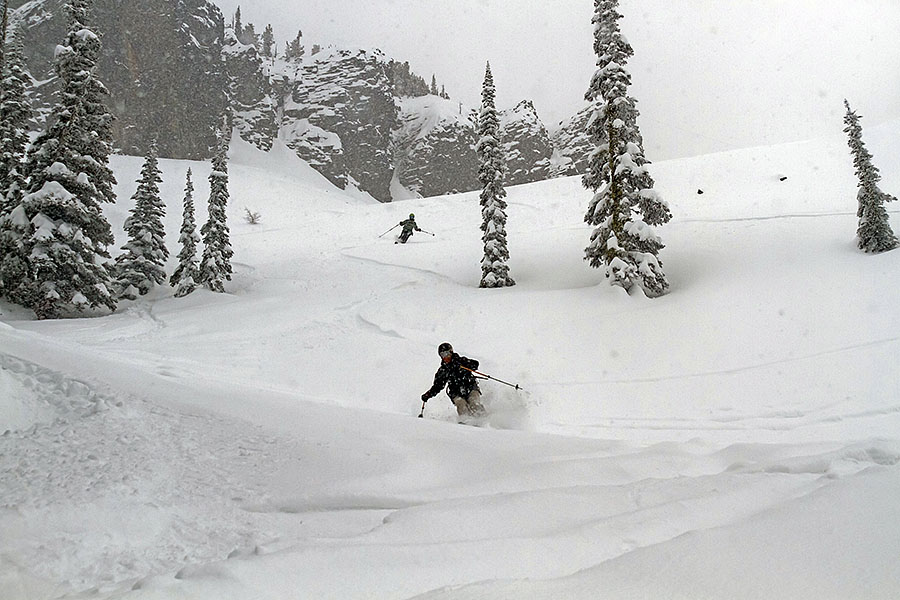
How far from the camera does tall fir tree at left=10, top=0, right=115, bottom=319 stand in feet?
60.1

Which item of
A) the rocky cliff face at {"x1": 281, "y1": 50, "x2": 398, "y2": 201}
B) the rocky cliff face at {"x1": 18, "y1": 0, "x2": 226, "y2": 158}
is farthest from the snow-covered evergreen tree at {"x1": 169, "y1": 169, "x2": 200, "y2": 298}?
the rocky cliff face at {"x1": 281, "y1": 50, "x2": 398, "y2": 201}

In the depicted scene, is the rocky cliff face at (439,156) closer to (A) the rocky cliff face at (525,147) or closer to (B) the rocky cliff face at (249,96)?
(A) the rocky cliff face at (525,147)

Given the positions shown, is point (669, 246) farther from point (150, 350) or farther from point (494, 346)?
point (150, 350)

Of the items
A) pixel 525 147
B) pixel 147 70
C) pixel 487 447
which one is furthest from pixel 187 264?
pixel 525 147

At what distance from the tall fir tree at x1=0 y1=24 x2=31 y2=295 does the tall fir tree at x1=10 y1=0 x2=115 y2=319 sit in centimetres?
31

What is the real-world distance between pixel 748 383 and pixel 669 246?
12.9 m

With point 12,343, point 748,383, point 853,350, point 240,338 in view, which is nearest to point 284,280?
point 240,338

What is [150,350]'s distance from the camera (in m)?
12.9

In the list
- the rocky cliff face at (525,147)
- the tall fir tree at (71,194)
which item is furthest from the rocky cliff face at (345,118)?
the tall fir tree at (71,194)

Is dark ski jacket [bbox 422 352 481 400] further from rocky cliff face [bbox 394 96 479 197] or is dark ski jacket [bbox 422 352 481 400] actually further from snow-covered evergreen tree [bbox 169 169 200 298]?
rocky cliff face [bbox 394 96 479 197]

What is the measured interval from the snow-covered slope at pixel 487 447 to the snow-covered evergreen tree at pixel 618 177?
1.28 metres

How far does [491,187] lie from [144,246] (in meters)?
18.6

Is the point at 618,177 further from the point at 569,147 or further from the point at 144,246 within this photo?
the point at 569,147

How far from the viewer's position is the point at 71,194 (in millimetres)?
19016
